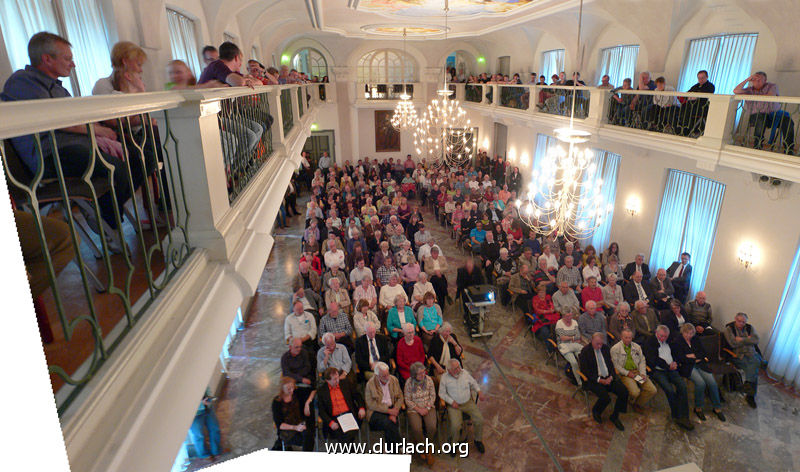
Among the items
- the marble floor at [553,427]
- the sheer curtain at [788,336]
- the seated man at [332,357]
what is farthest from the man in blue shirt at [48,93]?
the sheer curtain at [788,336]

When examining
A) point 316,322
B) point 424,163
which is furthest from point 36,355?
point 424,163

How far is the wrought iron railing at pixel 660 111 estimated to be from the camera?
7.54 m

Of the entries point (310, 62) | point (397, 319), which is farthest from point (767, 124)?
point (310, 62)

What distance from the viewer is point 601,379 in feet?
20.4

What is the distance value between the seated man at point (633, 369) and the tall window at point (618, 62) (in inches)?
310

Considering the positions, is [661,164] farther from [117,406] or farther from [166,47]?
[117,406]

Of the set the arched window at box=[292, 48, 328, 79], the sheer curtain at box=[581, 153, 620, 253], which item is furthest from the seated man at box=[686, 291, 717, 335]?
Result: the arched window at box=[292, 48, 328, 79]

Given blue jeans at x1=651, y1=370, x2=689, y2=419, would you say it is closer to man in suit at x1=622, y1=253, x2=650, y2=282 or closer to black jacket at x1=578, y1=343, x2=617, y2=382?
black jacket at x1=578, y1=343, x2=617, y2=382

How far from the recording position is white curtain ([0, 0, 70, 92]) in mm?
3117

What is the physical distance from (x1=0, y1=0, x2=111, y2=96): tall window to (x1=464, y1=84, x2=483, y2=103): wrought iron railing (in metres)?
15.7

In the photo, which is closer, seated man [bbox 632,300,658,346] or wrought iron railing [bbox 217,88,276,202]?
wrought iron railing [bbox 217,88,276,202]

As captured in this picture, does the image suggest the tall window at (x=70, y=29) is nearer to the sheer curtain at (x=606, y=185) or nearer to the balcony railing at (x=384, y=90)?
the sheer curtain at (x=606, y=185)

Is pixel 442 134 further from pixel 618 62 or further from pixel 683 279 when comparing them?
pixel 683 279

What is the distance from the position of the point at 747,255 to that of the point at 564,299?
317 cm
